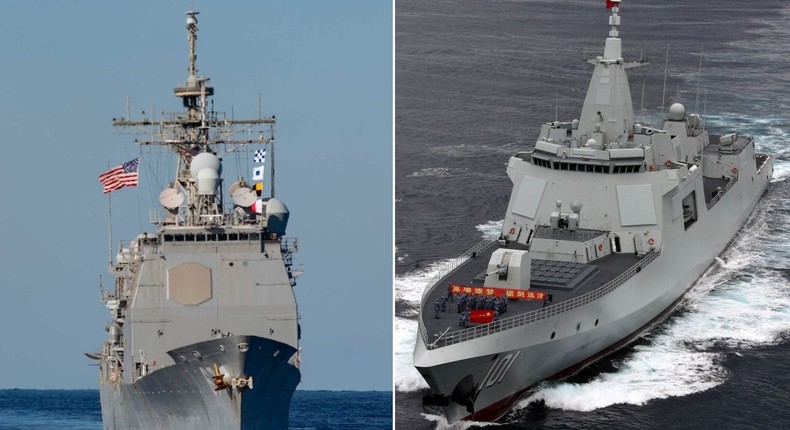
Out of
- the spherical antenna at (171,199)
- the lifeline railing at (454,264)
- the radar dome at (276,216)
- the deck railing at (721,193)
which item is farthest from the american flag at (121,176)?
the deck railing at (721,193)

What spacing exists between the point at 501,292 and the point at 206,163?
745 cm

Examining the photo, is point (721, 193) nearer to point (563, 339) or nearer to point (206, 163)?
point (563, 339)

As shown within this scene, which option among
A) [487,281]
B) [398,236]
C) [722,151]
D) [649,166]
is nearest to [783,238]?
[722,151]

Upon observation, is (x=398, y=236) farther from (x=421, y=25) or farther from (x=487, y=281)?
(x=421, y=25)

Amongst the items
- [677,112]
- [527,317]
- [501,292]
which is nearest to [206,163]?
[501,292]

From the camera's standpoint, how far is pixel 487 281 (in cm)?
4081

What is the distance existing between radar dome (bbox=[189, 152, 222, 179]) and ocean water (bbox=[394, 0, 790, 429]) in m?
6.33

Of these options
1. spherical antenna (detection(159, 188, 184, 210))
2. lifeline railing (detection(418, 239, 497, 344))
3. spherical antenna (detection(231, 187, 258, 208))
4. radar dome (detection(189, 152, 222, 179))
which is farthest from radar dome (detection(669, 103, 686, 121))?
spherical antenna (detection(159, 188, 184, 210))

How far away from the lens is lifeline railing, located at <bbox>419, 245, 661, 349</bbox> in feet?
123

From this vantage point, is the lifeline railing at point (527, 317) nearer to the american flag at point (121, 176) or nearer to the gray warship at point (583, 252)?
the gray warship at point (583, 252)

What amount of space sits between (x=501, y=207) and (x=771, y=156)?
11.5 meters

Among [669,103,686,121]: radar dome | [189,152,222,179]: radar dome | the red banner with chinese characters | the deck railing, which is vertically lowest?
the red banner with chinese characters

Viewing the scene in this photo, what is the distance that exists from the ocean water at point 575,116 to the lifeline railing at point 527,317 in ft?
6.27

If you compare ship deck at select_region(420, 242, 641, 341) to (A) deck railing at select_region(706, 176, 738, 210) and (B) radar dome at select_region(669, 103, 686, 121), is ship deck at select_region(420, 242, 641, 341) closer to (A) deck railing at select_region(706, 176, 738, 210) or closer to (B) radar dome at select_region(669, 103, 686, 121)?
(A) deck railing at select_region(706, 176, 738, 210)
